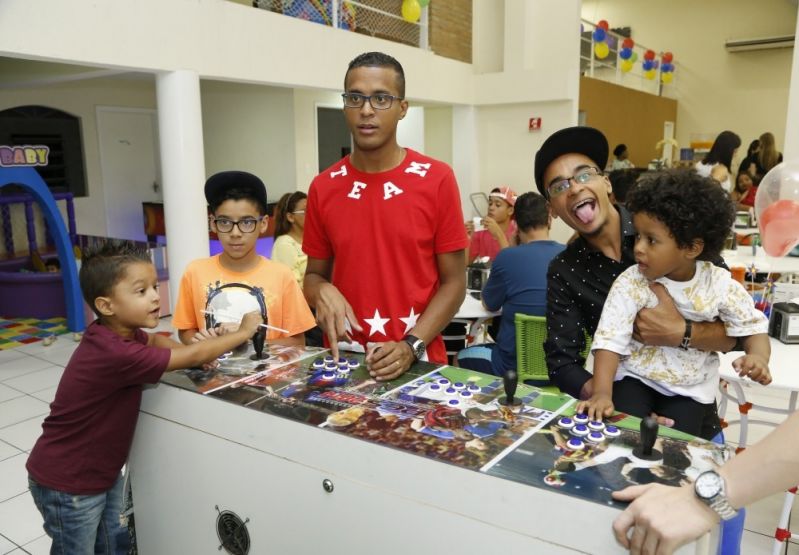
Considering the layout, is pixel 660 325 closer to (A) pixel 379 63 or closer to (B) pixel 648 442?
(B) pixel 648 442

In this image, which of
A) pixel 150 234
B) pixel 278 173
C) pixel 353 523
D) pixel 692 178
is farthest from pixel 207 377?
pixel 150 234

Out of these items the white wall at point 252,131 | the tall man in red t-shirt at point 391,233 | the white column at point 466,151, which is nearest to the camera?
the tall man in red t-shirt at point 391,233

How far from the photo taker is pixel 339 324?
177 centimetres

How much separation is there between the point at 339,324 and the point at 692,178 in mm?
1036

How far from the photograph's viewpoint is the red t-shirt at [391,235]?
1.96m

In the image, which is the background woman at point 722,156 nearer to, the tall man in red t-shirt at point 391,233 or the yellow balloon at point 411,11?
the tall man in red t-shirt at point 391,233

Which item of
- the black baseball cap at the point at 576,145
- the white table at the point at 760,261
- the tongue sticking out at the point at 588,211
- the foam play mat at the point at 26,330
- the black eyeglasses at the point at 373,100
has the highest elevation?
the black eyeglasses at the point at 373,100

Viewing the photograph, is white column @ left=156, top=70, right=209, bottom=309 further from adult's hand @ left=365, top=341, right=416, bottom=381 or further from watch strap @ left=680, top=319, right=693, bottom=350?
watch strap @ left=680, top=319, right=693, bottom=350

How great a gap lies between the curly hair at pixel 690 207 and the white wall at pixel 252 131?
8.26 meters

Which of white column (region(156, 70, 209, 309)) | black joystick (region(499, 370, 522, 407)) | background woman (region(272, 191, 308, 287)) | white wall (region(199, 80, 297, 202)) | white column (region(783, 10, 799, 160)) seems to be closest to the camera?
black joystick (region(499, 370, 522, 407))

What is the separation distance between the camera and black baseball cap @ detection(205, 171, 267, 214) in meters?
2.22

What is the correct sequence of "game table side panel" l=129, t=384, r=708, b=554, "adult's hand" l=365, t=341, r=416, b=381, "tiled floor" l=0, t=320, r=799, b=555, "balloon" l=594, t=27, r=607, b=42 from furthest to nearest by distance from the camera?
1. "balloon" l=594, t=27, r=607, b=42
2. "tiled floor" l=0, t=320, r=799, b=555
3. "adult's hand" l=365, t=341, r=416, b=381
4. "game table side panel" l=129, t=384, r=708, b=554

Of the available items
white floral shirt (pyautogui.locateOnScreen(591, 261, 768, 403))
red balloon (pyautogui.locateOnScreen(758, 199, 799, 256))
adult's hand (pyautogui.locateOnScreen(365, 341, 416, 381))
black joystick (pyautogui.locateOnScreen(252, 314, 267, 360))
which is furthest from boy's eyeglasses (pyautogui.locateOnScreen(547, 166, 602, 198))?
red balloon (pyautogui.locateOnScreen(758, 199, 799, 256))

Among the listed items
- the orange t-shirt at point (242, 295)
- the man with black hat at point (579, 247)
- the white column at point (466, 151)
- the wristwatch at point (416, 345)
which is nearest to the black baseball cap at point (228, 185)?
the orange t-shirt at point (242, 295)
